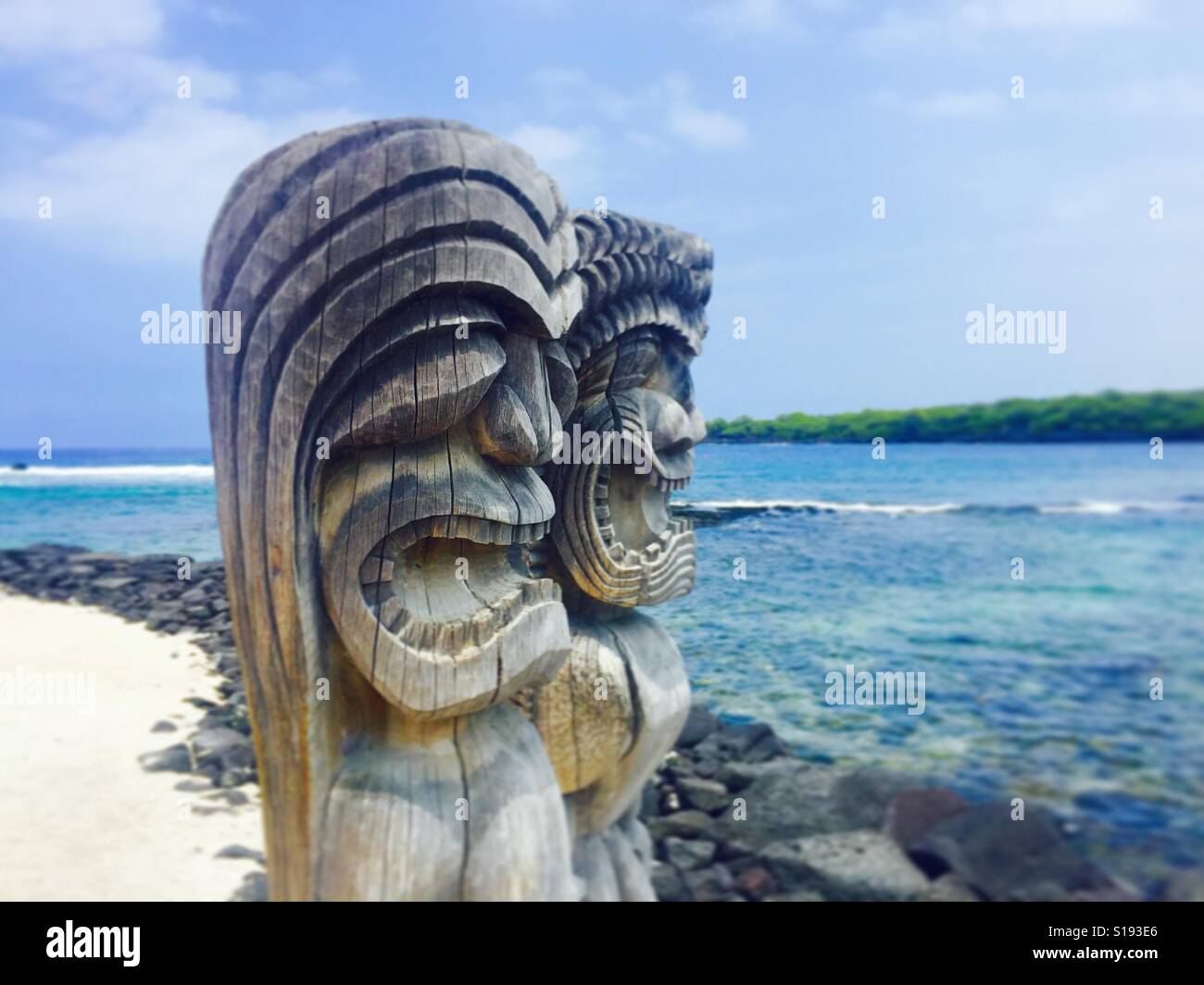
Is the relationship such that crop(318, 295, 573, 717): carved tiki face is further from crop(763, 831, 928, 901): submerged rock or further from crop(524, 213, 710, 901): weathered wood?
crop(763, 831, 928, 901): submerged rock

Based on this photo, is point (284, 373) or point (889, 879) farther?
point (889, 879)

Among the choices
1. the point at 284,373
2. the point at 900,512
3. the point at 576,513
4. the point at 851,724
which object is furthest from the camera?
the point at 851,724

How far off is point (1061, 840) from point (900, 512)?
1519 mm

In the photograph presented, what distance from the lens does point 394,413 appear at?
174cm

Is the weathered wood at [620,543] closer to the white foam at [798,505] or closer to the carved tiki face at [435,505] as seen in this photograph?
the carved tiki face at [435,505]

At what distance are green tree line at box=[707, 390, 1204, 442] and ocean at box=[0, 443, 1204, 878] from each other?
→ 6 centimetres

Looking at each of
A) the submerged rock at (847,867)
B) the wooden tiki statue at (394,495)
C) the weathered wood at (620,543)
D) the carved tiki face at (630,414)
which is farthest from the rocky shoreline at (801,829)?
the wooden tiki statue at (394,495)

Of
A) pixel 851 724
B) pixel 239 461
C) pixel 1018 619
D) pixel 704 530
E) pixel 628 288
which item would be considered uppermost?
pixel 628 288

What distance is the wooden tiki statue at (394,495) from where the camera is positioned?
1700 mm

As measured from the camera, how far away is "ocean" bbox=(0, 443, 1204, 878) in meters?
2.40

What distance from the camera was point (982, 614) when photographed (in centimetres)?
362
